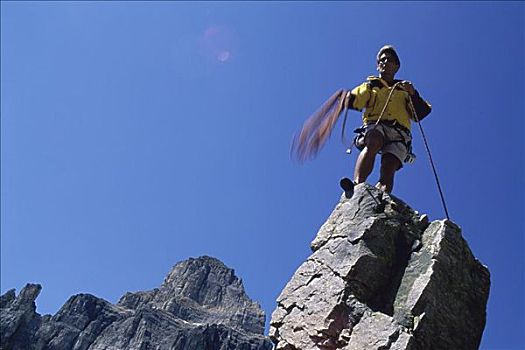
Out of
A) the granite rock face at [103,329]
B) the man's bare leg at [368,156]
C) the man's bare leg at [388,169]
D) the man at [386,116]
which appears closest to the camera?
the man's bare leg at [368,156]

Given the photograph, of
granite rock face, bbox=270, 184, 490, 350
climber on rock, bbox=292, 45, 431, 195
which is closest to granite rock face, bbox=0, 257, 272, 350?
climber on rock, bbox=292, 45, 431, 195

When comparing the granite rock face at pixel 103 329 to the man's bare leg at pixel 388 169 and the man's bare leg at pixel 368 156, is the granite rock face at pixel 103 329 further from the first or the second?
the man's bare leg at pixel 368 156

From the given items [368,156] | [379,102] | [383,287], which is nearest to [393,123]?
[379,102]

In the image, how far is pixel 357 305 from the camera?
5359mm

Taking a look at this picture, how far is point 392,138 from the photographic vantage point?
7250mm

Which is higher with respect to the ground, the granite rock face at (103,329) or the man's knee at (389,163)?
the granite rock face at (103,329)

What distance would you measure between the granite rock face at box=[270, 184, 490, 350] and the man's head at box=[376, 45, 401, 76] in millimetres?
2267

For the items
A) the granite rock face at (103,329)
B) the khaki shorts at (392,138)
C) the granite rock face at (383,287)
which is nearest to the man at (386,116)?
the khaki shorts at (392,138)

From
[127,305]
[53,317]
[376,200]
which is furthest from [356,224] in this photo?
[127,305]

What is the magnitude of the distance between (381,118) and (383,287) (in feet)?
8.77

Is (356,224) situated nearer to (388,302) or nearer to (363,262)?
(363,262)

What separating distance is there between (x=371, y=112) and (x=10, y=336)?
13611cm

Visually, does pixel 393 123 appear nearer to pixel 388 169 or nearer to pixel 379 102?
pixel 379 102

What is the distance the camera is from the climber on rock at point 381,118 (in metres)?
7.14
